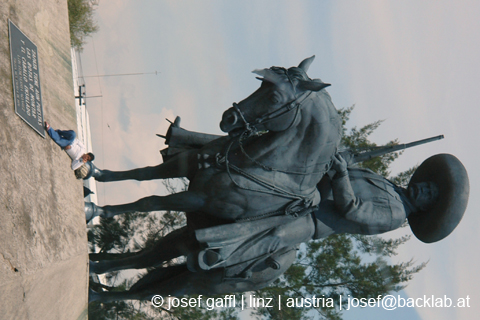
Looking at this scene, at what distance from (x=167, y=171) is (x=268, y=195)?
3.85 feet

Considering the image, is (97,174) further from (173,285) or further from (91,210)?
(173,285)

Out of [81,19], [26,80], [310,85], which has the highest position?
[81,19]

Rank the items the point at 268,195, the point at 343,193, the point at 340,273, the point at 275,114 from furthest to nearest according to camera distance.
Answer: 1. the point at 340,273
2. the point at 343,193
3. the point at 268,195
4. the point at 275,114

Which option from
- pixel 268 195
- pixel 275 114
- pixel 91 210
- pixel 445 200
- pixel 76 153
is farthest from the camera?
pixel 445 200

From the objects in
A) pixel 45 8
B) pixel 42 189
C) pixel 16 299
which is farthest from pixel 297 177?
pixel 45 8

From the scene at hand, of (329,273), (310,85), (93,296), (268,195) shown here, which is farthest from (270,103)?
(329,273)

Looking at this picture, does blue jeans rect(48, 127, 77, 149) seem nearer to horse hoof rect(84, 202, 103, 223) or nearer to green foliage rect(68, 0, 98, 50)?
horse hoof rect(84, 202, 103, 223)

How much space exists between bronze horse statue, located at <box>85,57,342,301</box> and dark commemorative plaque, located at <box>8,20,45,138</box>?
102cm

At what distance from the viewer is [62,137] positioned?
4.39 metres

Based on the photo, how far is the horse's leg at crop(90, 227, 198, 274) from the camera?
4.92m

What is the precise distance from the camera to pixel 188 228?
4.96 meters

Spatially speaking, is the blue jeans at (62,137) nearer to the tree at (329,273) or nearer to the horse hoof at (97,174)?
the horse hoof at (97,174)

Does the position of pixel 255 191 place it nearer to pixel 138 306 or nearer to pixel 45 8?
pixel 45 8

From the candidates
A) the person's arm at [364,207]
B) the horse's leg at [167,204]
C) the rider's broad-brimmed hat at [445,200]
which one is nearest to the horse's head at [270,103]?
the horse's leg at [167,204]
